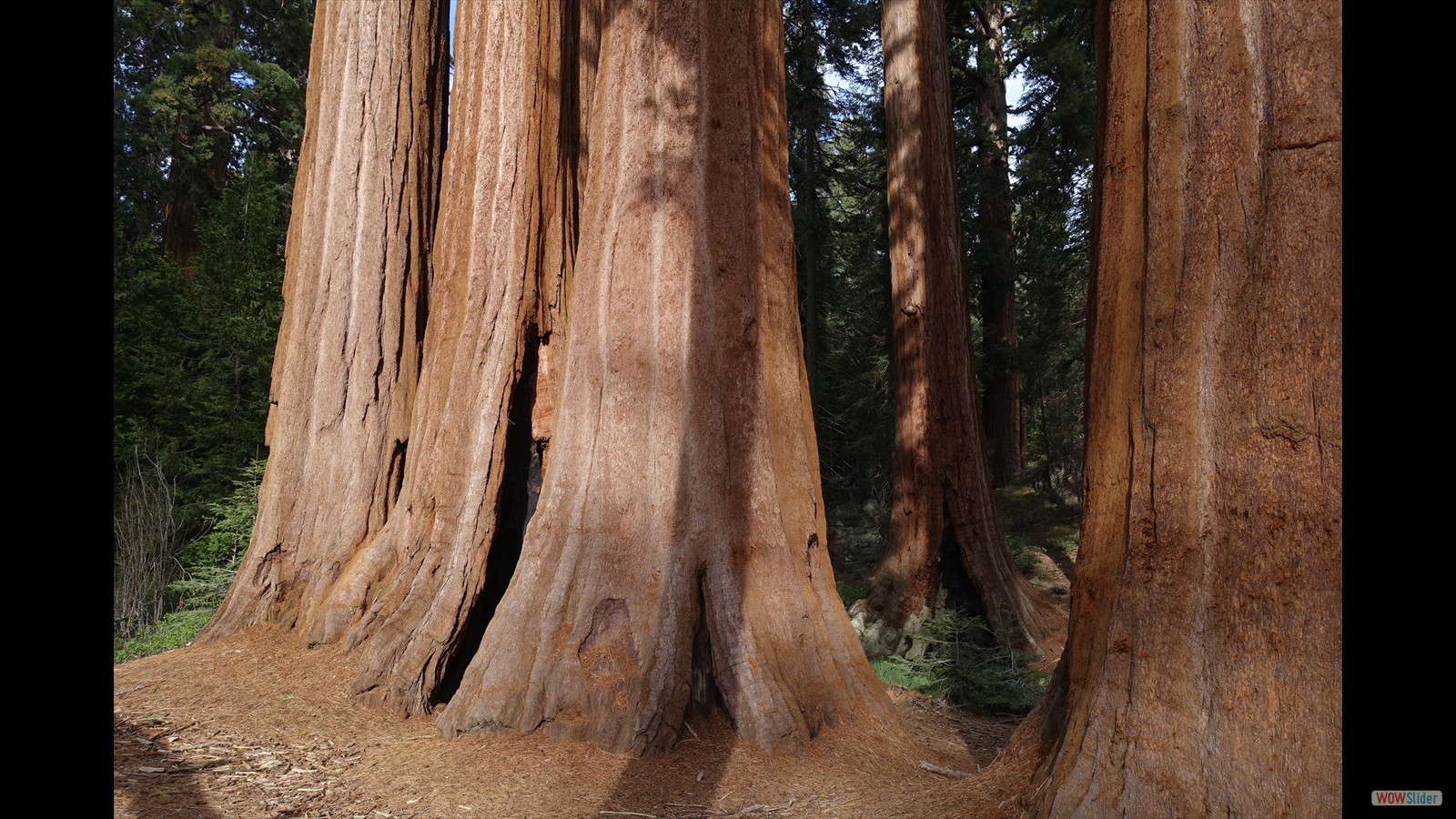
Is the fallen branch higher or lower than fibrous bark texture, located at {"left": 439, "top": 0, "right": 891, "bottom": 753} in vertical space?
lower

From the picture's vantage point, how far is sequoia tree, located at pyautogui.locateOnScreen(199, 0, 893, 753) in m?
4.52

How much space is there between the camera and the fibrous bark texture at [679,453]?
4441mm

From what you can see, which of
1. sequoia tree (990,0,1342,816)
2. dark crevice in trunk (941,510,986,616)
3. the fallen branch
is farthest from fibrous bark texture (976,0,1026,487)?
sequoia tree (990,0,1342,816)

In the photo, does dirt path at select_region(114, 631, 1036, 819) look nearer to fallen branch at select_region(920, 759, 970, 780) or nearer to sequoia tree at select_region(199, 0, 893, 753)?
fallen branch at select_region(920, 759, 970, 780)

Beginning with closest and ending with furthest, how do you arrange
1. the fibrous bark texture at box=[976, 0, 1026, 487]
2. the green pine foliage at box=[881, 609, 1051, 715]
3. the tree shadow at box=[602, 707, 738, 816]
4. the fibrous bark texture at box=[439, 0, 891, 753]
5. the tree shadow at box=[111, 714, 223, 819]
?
1. the tree shadow at box=[111, 714, 223, 819]
2. the tree shadow at box=[602, 707, 738, 816]
3. the fibrous bark texture at box=[439, 0, 891, 753]
4. the green pine foliage at box=[881, 609, 1051, 715]
5. the fibrous bark texture at box=[976, 0, 1026, 487]

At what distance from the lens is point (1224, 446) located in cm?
235

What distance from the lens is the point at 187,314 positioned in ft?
41.2

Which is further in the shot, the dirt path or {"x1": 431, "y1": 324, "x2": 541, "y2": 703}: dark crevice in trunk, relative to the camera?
{"x1": 431, "y1": 324, "x2": 541, "y2": 703}: dark crevice in trunk

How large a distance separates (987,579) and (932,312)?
2.98 metres

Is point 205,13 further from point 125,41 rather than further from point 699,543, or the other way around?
point 699,543

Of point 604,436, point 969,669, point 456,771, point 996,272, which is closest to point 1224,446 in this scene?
point 604,436

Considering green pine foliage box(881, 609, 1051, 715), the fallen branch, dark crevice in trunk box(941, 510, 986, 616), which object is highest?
dark crevice in trunk box(941, 510, 986, 616)

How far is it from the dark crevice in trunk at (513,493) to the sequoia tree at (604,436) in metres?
0.02
